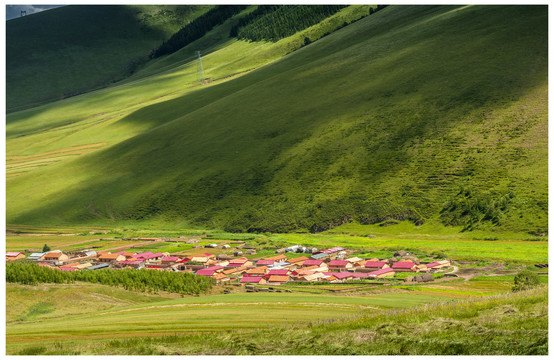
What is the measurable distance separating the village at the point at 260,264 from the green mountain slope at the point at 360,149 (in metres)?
21.8

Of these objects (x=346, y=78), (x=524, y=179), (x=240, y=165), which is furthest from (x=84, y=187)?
(x=524, y=179)

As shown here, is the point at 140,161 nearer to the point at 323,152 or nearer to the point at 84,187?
the point at 84,187

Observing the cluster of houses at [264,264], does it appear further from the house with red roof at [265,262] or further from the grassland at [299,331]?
the grassland at [299,331]

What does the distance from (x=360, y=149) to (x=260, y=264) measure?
51113mm

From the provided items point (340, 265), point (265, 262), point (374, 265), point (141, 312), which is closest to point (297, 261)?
point (265, 262)

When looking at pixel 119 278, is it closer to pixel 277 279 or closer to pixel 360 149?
pixel 277 279

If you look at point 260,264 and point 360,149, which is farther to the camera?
point 360,149

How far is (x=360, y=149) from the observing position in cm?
11581

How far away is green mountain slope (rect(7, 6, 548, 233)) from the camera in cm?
9675

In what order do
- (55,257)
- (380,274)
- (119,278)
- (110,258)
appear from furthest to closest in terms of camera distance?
(55,257), (110,258), (380,274), (119,278)

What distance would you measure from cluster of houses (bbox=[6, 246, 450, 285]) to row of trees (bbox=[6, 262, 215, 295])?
32.6 feet

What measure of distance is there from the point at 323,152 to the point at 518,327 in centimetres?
9786

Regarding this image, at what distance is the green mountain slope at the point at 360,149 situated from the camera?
9675cm

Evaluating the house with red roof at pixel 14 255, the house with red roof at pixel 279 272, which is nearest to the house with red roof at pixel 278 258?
the house with red roof at pixel 279 272
